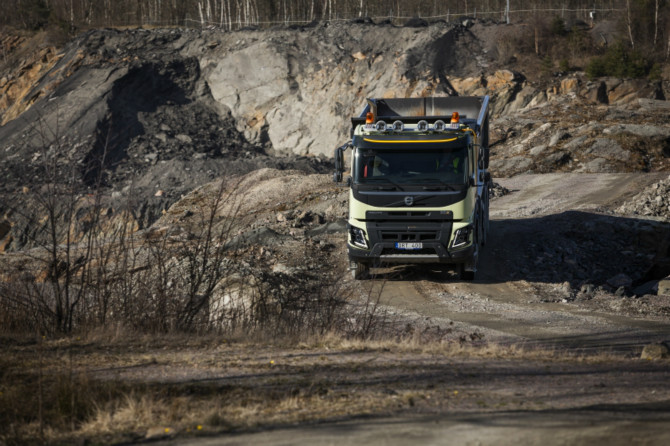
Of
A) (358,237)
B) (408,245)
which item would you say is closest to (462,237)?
(408,245)

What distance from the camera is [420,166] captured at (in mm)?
14219

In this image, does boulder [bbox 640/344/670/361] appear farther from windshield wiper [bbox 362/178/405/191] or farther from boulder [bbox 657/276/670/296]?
boulder [bbox 657/276/670/296]

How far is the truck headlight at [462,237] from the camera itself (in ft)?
46.7

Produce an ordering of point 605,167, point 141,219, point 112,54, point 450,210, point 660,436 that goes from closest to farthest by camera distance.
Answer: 1. point 660,436
2. point 450,210
3. point 605,167
4. point 141,219
5. point 112,54

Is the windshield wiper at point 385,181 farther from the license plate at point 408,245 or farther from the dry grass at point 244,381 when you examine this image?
the dry grass at point 244,381

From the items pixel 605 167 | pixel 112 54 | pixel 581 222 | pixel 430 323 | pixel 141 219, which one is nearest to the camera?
pixel 430 323

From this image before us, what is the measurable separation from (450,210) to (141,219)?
2152cm

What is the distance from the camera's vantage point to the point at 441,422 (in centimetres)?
562

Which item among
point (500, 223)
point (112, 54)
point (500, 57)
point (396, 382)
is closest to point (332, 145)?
point (500, 57)

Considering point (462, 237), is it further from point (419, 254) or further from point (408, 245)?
point (408, 245)

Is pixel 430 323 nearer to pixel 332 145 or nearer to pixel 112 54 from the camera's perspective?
pixel 332 145

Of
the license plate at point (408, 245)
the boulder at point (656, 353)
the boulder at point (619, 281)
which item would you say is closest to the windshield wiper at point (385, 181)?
the license plate at point (408, 245)

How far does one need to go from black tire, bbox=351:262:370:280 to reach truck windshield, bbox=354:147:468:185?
196 cm

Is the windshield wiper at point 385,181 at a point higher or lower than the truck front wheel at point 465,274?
higher
